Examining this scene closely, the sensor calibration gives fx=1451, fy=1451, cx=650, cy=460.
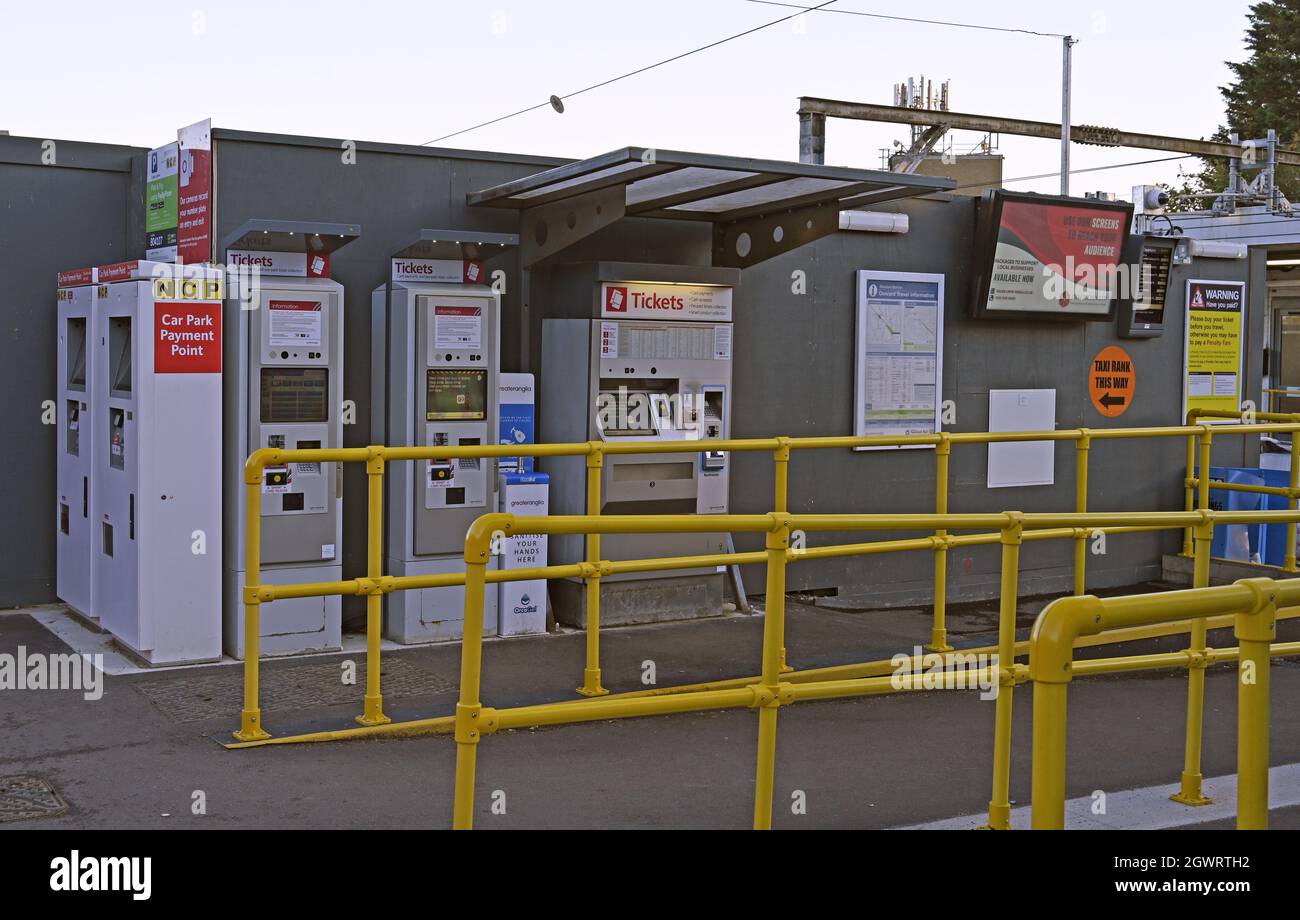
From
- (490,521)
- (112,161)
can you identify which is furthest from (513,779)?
(112,161)

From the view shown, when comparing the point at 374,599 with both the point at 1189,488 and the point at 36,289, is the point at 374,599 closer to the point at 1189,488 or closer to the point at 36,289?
the point at 36,289

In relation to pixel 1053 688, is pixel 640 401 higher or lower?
higher

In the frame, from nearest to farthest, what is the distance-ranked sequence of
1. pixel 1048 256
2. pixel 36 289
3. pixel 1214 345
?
pixel 36 289 < pixel 1048 256 < pixel 1214 345

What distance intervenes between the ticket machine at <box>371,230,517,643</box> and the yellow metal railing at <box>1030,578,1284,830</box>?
5.12m

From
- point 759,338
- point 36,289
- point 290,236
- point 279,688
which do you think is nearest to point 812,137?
point 759,338

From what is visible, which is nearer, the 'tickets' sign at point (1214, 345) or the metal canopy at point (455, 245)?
the metal canopy at point (455, 245)

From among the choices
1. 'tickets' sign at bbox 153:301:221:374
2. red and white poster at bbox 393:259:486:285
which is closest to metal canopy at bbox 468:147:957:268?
red and white poster at bbox 393:259:486:285

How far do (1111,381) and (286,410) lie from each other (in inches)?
271

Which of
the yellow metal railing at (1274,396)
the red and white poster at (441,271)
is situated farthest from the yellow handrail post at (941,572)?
the yellow metal railing at (1274,396)

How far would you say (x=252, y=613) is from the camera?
19.8ft

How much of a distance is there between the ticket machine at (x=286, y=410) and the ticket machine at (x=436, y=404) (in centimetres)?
42

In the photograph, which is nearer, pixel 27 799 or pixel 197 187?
pixel 27 799

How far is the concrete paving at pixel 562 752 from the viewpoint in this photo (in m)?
5.18

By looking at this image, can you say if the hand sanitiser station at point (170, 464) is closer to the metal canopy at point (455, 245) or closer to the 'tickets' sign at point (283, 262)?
the 'tickets' sign at point (283, 262)
